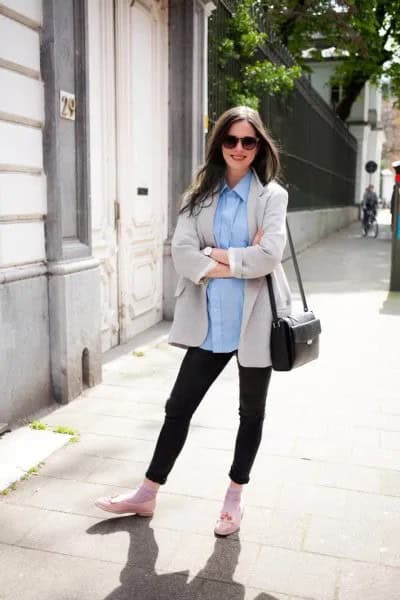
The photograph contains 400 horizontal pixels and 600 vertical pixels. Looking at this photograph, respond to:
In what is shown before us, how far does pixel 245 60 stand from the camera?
10.4 m

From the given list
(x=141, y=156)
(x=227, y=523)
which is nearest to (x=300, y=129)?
(x=141, y=156)

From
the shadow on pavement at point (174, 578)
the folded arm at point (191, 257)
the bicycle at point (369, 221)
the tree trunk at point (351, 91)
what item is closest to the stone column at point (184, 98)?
the folded arm at point (191, 257)

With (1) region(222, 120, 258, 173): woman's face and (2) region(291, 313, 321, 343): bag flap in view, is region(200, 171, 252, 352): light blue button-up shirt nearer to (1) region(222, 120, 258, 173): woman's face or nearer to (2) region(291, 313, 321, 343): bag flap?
(1) region(222, 120, 258, 173): woman's face

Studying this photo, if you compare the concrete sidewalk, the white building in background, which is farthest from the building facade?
the white building in background

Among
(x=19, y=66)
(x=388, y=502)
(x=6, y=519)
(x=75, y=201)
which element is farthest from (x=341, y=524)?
(x=19, y=66)

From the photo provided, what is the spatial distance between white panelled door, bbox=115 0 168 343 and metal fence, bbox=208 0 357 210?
144 cm

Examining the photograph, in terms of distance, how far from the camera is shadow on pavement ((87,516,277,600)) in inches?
105

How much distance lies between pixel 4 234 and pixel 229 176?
1.82 metres

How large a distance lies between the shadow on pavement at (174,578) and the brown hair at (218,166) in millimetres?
1517

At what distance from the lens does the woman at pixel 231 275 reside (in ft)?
9.48

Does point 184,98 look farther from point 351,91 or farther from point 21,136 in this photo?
point 351,91

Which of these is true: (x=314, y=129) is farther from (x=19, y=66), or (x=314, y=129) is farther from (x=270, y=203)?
(x=270, y=203)

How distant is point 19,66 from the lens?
14.1ft

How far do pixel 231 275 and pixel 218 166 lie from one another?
55cm
